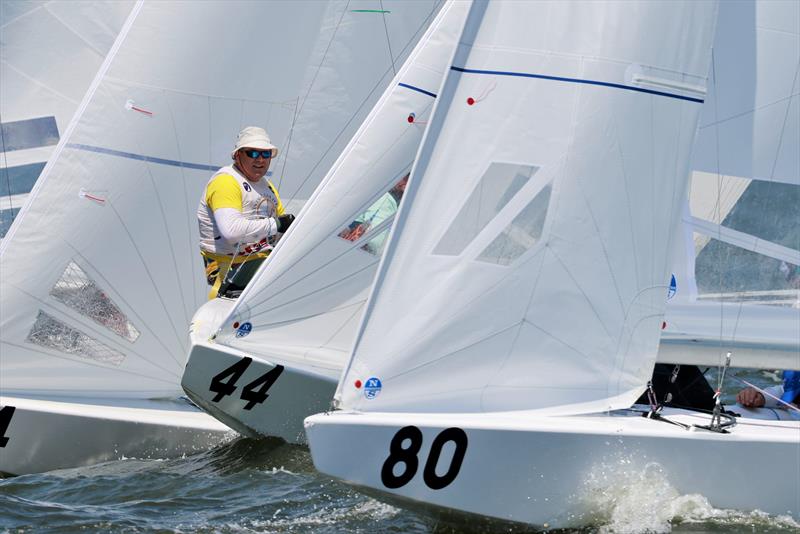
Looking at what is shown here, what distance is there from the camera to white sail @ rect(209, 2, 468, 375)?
6.95 meters

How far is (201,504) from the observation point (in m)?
6.54

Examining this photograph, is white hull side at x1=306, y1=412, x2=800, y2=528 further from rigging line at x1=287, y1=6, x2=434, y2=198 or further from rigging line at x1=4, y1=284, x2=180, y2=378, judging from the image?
rigging line at x1=287, y1=6, x2=434, y2=198

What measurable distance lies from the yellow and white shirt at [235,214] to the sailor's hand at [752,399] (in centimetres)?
265

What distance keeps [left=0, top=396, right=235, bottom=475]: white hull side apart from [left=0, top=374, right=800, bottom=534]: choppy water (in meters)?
0.11

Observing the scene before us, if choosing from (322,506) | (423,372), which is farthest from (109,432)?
(423,372)

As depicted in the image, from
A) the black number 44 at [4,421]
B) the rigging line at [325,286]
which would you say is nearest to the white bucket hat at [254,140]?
the rigging line at [325,286]

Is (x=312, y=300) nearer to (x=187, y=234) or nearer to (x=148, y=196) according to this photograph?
(x=187, y=234)

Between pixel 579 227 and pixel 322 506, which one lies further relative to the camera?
pixel 322 506

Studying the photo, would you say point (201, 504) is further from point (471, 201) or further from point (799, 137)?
point (799, 137)

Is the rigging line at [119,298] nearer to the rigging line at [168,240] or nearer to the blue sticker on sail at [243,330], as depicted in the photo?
the rigging line at [168,240]

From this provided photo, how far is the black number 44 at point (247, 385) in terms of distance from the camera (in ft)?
22.7

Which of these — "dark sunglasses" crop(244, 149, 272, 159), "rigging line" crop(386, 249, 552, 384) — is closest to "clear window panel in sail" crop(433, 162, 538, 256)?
"rigging line" crop(386, 249, 552, 384)

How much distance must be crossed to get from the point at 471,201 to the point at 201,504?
2.18 metres

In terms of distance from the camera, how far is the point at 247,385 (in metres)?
7.02
